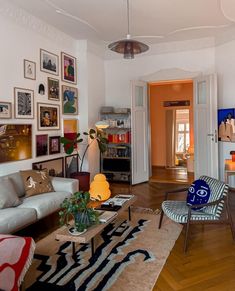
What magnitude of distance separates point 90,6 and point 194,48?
2.91 m

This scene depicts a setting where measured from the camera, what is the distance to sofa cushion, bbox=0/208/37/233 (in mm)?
3012

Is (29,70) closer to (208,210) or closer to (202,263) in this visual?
(208,210)

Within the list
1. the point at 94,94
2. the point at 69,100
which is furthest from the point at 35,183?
the point at 94,94

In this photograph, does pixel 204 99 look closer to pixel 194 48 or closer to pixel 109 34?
pixel 194 48

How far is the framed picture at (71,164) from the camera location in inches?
231

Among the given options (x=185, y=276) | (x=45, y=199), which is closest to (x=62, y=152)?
(x=45, y=199)

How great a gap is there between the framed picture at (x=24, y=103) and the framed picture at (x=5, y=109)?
168mm

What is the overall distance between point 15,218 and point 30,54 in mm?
2934

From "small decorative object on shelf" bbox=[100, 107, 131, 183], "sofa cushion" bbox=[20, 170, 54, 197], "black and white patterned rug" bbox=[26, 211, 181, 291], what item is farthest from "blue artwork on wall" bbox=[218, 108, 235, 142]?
"sofa cushion" bbox=[20, 170, 54, 197]

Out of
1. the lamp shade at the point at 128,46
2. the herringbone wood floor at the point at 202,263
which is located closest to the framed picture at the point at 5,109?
the lamp shade at the point at 128,46

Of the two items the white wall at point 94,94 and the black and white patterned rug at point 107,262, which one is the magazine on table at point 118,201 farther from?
Answer: the white wall at point 94,94

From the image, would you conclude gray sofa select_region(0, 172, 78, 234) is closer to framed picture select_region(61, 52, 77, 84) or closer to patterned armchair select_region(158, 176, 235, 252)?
patterned armchair select_region(158, 176, 235, 252)

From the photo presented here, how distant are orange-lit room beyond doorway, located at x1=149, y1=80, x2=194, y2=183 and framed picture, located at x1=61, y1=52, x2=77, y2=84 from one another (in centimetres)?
310

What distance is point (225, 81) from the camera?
589 cm
